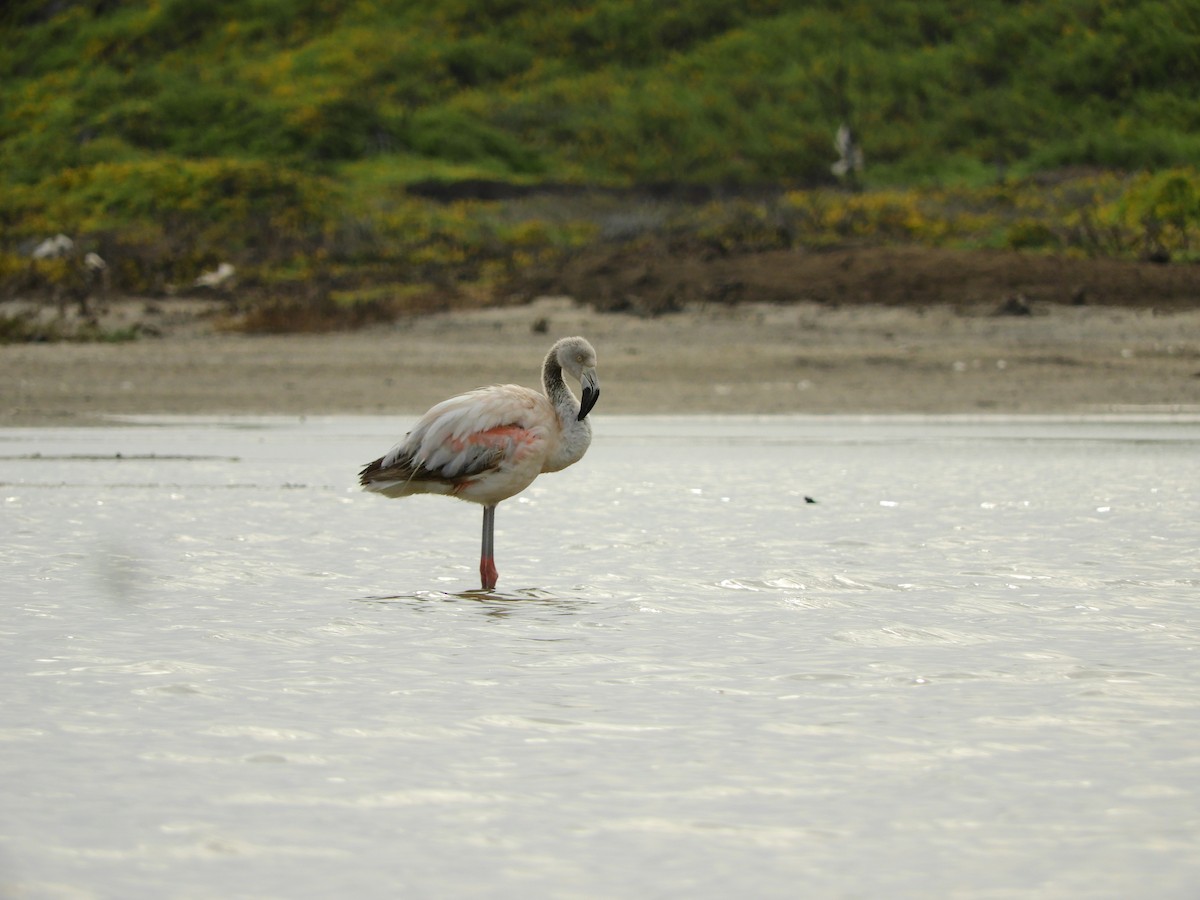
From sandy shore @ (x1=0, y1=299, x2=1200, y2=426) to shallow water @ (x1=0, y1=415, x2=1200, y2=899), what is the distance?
6.60 meters

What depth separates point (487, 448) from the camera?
7285 mm

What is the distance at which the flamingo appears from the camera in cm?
730

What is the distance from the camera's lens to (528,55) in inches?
2386

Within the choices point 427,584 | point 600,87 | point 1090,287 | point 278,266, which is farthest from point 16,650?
point 600,87

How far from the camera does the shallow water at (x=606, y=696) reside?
3492mm

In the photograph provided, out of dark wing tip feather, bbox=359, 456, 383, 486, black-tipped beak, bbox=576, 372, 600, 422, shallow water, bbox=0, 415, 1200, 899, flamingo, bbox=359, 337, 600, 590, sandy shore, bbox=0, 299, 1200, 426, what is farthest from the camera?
sandy shore, bbox=0, 299, 1200, 426

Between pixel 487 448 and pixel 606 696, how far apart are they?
2.43 metres

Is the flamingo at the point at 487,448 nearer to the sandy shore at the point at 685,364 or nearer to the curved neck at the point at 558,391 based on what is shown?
the curved neck at the point at 558,391

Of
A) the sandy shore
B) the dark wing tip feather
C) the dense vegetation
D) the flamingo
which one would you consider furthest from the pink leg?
the dense vegetation

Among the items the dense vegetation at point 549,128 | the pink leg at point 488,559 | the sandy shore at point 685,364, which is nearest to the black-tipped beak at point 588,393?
the pink leg at point 488,559

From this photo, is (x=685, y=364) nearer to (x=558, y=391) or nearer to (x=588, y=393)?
(x=558, y=391)

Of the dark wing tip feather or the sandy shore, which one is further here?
the sandy shore

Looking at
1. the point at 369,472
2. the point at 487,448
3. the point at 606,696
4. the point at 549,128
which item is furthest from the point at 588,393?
the point at 549,128

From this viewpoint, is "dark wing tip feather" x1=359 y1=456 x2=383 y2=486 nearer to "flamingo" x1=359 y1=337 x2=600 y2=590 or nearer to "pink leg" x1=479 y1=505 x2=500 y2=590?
"flamingo" x1=359 y1=337 x2=600 y2=590
